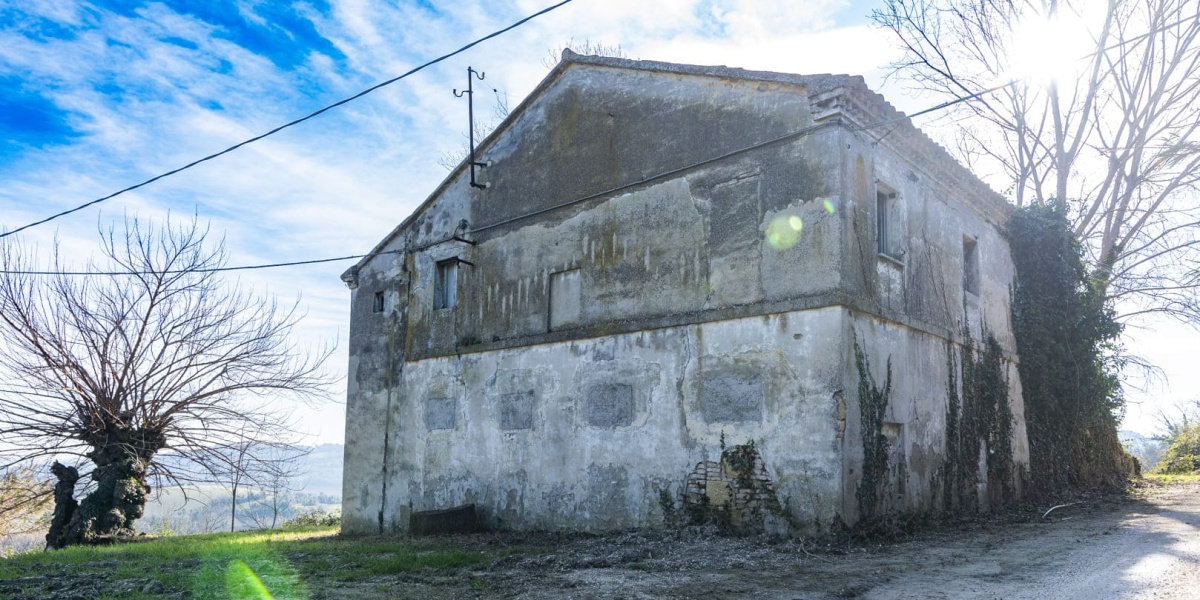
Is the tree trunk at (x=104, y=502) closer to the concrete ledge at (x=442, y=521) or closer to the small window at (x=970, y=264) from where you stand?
the concrete ledge at (x=442, y=521)

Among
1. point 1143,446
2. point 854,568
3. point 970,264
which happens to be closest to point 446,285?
point 970,264

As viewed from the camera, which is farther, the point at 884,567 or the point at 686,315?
the point at 686,315

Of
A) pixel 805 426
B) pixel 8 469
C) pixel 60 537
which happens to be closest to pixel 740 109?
pixel 805 426

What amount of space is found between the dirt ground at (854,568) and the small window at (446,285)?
5.53 m

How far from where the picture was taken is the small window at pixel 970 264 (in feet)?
46.3

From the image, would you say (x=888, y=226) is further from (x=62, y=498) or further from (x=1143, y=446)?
(x=1143, y=446)

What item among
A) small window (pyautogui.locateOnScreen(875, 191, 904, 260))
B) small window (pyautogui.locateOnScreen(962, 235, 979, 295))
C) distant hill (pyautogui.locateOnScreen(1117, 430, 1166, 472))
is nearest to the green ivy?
small window (pyautogui.locateOnScreen(875, 191, 904, 260))

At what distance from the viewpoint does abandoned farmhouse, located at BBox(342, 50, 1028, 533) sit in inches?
412

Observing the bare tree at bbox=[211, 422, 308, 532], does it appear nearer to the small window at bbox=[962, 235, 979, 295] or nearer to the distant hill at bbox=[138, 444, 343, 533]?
the distant hill at bbox=[138, 444, 343, 533]

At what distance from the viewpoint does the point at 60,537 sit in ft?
55.1

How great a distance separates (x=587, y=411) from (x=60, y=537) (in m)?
12.0

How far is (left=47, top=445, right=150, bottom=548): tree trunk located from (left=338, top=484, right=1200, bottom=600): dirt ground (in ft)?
36.0

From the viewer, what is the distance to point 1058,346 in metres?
16.0

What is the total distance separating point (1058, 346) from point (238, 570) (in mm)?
14633
